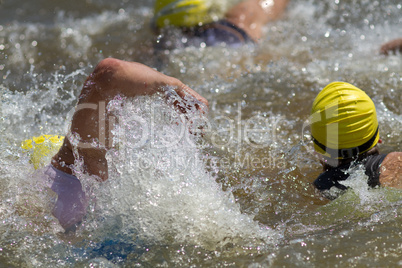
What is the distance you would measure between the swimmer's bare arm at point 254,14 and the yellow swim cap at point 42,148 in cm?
264

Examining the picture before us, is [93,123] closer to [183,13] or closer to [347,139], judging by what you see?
[347,139]

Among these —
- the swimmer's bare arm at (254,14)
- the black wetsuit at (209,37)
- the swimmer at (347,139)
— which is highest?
the swimmer's bare arm at (254,14)

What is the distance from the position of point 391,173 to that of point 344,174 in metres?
0.28

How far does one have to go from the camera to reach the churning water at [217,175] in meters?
2.47

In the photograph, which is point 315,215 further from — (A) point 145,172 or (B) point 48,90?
(B) point 48,90

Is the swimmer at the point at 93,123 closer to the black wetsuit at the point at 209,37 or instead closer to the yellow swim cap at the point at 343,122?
the yellow swim cap at the point at 343,122

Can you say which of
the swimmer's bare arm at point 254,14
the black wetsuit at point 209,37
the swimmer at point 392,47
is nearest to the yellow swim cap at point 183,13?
the black wetsuit at point 209,37

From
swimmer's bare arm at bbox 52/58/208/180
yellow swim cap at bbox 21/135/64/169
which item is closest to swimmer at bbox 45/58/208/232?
swimmer's bare arm at bbox 52/58/208/180

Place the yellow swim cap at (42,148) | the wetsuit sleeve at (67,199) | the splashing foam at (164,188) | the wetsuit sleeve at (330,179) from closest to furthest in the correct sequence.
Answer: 1. the splashing foam at (164,188)
2. the wetsuit sleeve at (67,199)
3. the wetsuit sleeve at (330,179)
4. the yellow swim cap at (42,148)

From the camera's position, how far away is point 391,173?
2.77 meters

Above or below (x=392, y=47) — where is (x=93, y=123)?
below

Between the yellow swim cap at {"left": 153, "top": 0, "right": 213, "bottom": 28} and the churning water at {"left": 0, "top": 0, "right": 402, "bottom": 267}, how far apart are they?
327 mm

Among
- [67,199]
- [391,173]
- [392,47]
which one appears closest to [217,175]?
[67,199]

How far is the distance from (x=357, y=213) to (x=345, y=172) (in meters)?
0.28
